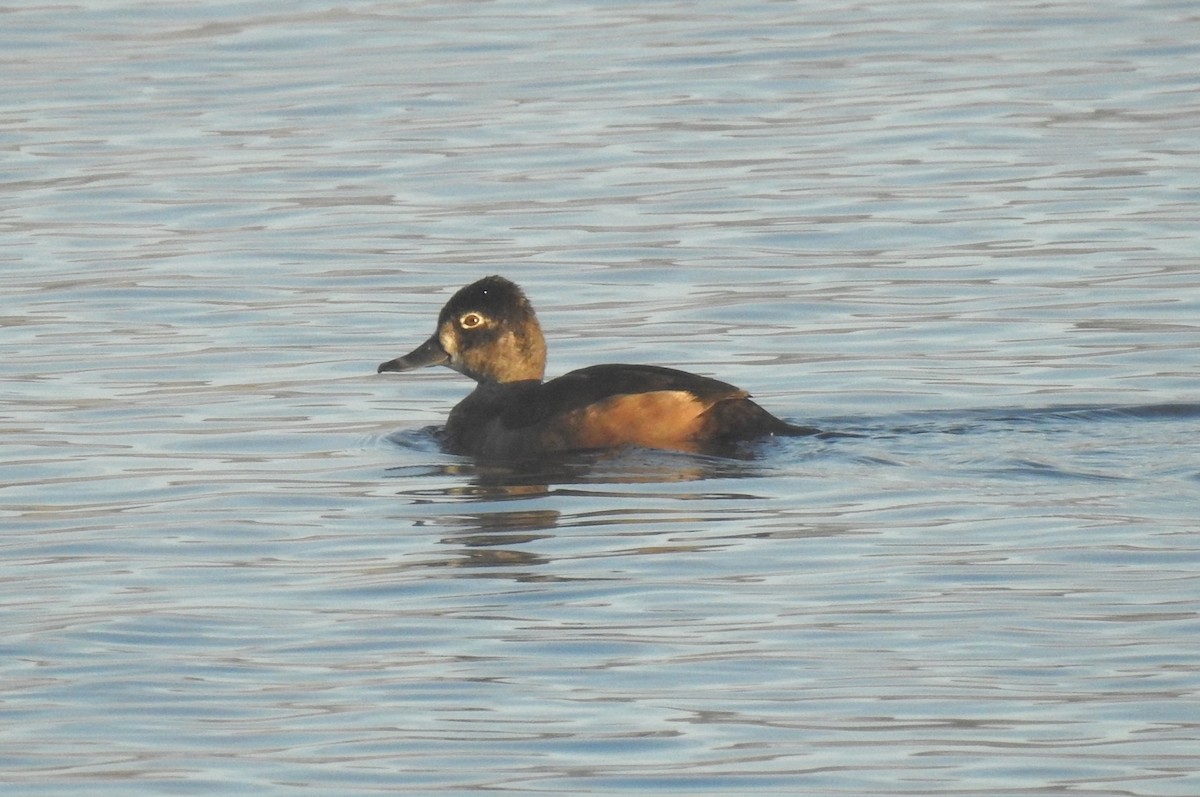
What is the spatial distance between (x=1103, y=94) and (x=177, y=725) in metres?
14.2

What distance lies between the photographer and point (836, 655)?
7.25m

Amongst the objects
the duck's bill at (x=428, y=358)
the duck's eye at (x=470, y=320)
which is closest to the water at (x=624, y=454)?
the duck's bill at (x=428, y=358)

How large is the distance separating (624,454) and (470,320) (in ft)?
4.72

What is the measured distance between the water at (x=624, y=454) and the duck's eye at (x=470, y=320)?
507 mm

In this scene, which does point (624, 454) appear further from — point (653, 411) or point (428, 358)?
point (428, 358)

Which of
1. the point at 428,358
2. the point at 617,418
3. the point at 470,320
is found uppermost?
the point at 470,320

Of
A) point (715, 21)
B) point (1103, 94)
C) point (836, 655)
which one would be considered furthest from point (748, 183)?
point (836, 655)

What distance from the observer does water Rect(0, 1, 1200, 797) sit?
22.0ft

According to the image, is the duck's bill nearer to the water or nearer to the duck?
the water

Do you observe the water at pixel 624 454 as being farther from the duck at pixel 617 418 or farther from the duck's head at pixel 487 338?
the duck's head at pixel 487 338

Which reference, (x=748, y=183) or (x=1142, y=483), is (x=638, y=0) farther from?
(x=1142, y=483)

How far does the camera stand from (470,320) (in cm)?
1176

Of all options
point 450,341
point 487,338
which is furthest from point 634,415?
point 450,341

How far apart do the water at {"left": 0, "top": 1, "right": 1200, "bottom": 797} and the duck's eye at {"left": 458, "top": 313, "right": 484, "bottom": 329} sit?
507 millimetres
